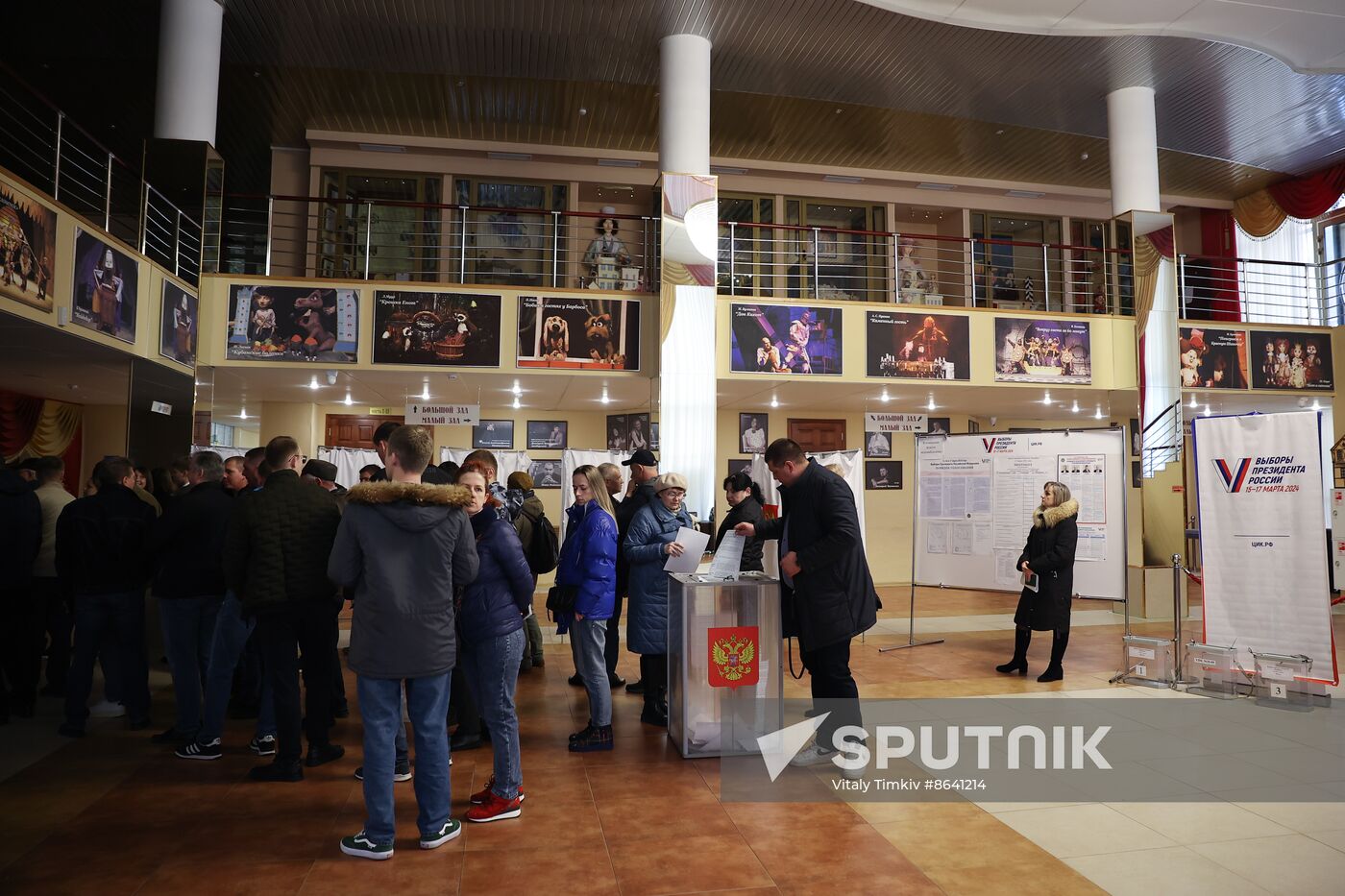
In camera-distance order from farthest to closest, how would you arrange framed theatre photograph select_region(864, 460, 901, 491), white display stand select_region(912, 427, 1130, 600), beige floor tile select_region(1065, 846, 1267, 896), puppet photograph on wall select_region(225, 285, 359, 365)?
1. framed theatre photograph select_region(864, 460, 901, 491)
2. puppet photograph on wall select_region(225, 285, 359, 365)
3. white display stand select_region(912, 427, 1130, 600)
4. beige floor tile select_region(1065, 846, 1267, 896)

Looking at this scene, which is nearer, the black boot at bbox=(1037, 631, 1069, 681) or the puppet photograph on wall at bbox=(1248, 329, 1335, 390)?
the black boot at bbox=(1037, 631, 1069, 681)

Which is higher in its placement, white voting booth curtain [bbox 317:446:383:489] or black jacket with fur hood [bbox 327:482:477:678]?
white voting booth curtain [bbox 317:446:383:489]

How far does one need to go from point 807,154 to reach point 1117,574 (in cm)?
805

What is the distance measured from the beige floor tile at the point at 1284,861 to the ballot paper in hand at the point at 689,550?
247cm

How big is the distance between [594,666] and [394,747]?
140 cm

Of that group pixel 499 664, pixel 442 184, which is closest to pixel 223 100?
pixel 442 184

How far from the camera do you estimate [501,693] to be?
11.3 ft

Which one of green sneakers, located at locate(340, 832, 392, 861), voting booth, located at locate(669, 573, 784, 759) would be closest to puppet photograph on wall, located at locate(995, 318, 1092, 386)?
voting booth, located at locate(669, 573, 784, 759)

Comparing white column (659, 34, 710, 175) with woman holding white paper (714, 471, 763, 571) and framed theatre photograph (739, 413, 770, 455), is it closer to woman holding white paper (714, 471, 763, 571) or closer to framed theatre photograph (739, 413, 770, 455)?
woman holding white paper (714, 471, 763, 571)

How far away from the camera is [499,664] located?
341cm

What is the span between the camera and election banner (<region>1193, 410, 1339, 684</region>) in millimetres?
5426

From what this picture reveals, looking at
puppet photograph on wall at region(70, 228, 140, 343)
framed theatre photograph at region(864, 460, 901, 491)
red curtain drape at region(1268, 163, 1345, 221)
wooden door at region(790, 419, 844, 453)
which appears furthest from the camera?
framed theatre photograph at region(864, 460, 901, 491)

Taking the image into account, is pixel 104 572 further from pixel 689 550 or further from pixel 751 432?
pixel 751 432

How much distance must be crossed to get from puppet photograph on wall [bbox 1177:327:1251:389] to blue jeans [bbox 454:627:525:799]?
9793mm
